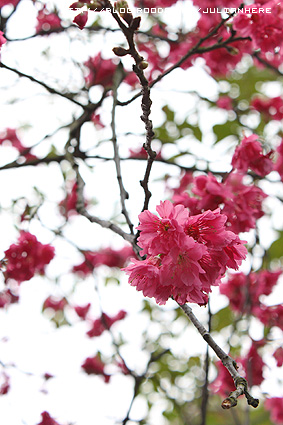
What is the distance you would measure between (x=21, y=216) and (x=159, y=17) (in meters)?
2.37

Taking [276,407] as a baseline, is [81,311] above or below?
above

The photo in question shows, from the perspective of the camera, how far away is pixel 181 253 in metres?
Result: 1.07

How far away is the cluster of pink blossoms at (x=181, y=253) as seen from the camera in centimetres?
107

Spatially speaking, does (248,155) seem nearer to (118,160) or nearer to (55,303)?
(118,160)

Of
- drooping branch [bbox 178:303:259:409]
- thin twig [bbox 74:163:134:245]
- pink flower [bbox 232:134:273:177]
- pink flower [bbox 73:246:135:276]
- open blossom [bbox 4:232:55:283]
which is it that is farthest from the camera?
pink flower [bbox 73:246:135:276]

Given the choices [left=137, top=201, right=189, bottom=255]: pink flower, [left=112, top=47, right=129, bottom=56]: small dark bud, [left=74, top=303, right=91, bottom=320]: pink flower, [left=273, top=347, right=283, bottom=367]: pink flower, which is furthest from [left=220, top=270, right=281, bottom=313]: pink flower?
[left=74, top=303, right=91, bottom=320]: pink flower

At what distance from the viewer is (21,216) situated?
2312mm

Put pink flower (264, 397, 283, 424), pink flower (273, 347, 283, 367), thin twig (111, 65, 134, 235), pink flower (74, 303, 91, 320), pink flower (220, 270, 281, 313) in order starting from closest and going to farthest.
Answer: thin twig (111, 65, 134, 235)
pink flower (273, 347, 283, 367)
pink flower (220, 270, 281, 313)
pink flower (264, 397, 283, 424)
pink flower (74, 303, 91, 320)

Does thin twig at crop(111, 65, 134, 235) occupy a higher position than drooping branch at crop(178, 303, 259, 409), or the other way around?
thin twig at crop(111, 65, 134, 235)

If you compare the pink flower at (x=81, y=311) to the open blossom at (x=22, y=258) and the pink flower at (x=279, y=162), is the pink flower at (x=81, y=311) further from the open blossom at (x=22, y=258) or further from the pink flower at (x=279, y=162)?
the pink flower at (x=279, y=162)

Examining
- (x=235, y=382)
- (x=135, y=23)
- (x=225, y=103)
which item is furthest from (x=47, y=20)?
(x=235, y=382)

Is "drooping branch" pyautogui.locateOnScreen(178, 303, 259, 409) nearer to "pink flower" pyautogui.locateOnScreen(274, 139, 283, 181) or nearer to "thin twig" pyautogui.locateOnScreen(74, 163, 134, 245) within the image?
"thin twig" pyautogui.locateOnScreen(74, 163, 134, 245)

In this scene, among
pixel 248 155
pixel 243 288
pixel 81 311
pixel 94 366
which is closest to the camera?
pixel 248 155

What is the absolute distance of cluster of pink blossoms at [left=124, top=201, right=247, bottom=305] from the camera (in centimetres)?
107
